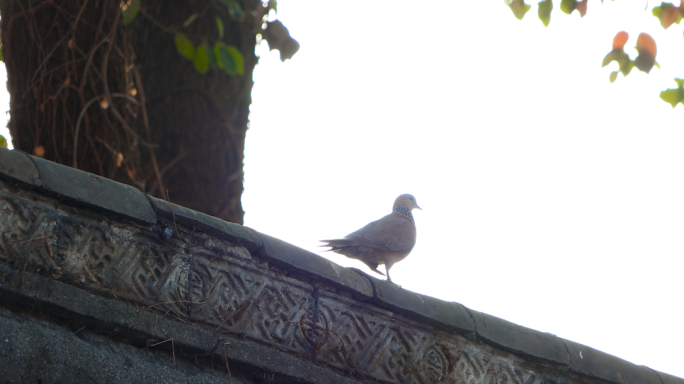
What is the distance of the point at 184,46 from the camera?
403cm

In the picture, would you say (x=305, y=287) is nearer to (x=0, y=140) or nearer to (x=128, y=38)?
Result: (x=128, y=38)

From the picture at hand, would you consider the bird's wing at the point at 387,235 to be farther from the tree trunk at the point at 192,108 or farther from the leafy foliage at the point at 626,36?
the leafy foliage at the point at 626,36

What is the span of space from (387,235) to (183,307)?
219 centimetres

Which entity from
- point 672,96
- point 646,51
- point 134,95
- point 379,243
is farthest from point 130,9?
point 672,96

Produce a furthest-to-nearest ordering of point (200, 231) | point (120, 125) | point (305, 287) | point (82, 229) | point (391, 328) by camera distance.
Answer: point (120, 125)
point (391, 328)
point (305, 287)
point (200, 231)
point (82, 229)

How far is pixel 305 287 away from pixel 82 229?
91 centimetres

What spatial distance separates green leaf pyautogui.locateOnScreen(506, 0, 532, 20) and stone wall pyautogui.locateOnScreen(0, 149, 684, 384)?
260cm

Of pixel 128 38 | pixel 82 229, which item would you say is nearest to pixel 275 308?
pixel 82 229

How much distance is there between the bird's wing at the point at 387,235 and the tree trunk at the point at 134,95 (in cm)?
87

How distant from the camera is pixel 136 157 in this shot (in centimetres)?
413

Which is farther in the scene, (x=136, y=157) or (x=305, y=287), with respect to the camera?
(x=136, y=157)

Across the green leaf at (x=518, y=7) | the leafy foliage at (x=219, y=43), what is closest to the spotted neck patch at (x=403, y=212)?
the leafy foliage at (x=219, y=43)

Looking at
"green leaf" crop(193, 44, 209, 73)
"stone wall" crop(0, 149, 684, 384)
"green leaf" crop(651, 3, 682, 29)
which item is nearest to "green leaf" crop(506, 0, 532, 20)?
"green leaf" crop(651, 3, 682, 29)

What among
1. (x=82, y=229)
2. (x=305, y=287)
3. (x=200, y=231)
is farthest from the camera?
(x=305, y=287)
